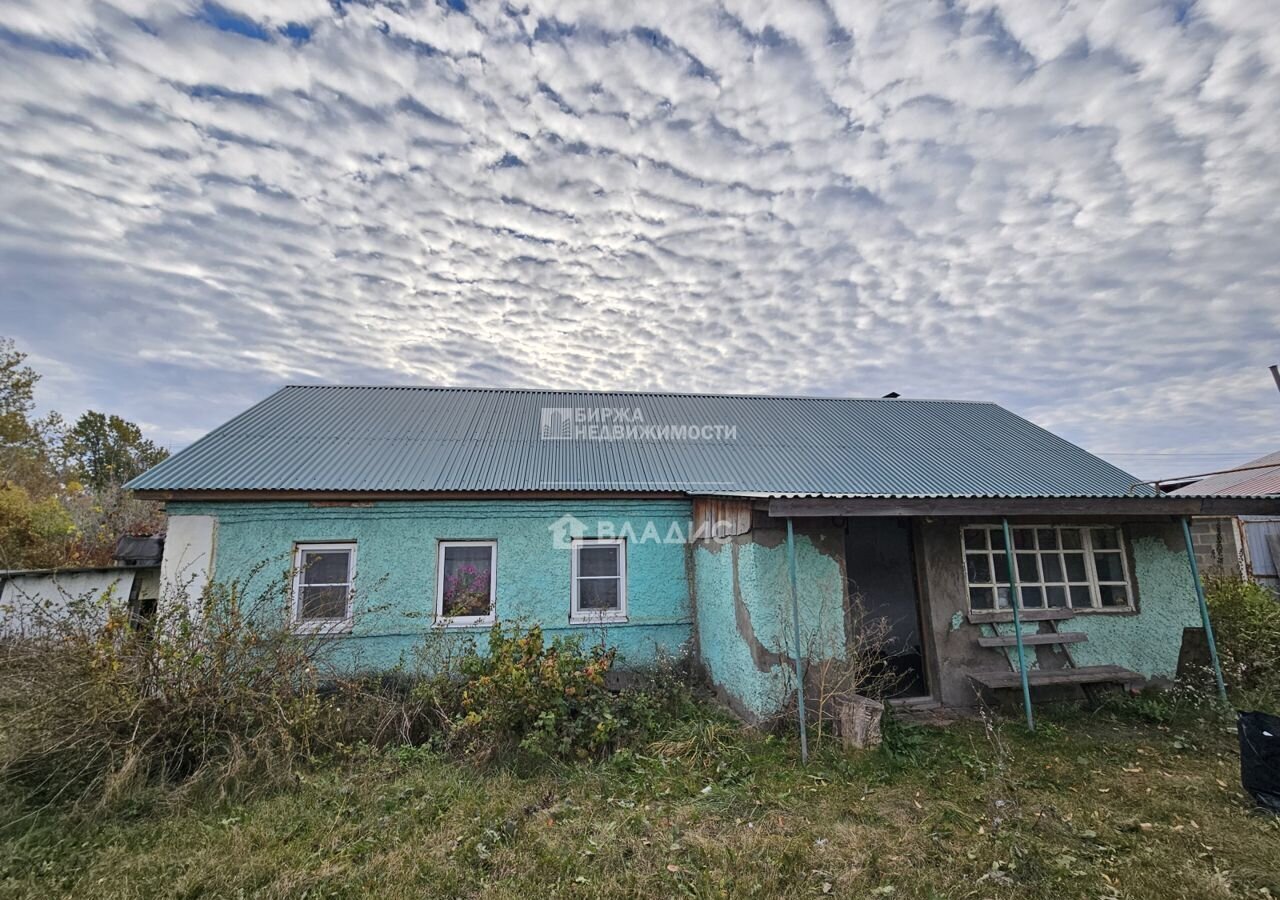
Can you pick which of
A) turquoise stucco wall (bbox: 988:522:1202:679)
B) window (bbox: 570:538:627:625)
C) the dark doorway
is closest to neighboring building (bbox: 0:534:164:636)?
window (bbox: 570:538:627:625)

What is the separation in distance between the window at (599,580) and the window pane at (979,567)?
462cm

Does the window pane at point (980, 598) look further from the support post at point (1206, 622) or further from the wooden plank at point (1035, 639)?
the support post at point (1206, 622)

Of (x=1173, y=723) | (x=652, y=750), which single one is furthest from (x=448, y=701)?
(x=1173, y=723)

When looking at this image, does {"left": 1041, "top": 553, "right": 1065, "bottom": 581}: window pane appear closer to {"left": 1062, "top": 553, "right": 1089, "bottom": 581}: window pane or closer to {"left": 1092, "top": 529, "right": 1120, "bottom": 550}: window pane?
{"left": 1062, "top": 553, "right": 1089, "bottom": 581}: window pane

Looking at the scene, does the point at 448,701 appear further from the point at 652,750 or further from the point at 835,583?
the point at 835,583

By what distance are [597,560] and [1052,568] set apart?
6.26 m

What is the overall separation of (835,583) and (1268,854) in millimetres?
3623

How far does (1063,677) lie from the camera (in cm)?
698

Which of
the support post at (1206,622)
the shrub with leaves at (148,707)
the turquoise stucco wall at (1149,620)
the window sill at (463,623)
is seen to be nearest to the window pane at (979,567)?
the turquoise stucco wall at (1149,620)

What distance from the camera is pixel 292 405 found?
426 inches

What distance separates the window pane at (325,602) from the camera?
778cm

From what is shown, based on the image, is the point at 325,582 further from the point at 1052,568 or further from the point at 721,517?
the point at 1052,568

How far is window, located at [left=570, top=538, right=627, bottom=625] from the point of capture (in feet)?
27.2

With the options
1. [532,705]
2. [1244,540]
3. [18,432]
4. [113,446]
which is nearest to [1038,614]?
[532,705]
